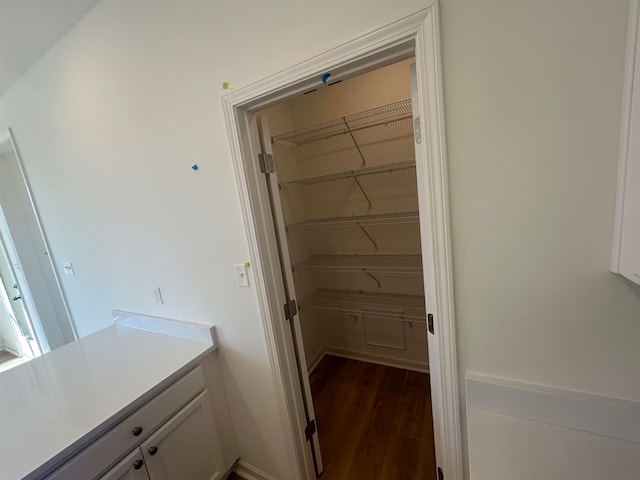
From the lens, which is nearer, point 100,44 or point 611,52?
point 611,52

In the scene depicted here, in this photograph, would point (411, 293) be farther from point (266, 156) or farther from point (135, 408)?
point (135, 408)

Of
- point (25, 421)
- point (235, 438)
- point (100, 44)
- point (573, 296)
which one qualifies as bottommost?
point (235, 438)

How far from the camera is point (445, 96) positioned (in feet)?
2.42

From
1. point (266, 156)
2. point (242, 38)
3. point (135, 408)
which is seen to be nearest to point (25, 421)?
point (135, 408)

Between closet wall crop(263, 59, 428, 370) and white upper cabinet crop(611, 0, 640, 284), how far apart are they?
123 cm

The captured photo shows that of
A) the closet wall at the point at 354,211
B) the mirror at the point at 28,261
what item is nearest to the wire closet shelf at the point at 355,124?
the closet wall at the point at 354,211

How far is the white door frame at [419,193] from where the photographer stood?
747 mm

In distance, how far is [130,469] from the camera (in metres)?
1.06

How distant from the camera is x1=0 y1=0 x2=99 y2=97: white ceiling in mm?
1263

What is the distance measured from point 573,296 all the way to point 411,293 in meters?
1.54

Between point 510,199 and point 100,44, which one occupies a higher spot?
point 100,44

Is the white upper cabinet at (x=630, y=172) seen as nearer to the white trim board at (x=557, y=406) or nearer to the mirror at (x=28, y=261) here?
the white trim board at (x=557, y=406)

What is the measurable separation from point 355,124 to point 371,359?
2.15m

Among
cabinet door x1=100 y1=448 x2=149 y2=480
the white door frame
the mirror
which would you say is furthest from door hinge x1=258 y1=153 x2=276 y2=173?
the mirror
